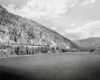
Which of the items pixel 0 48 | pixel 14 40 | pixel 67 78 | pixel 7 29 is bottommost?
pixel 67 78

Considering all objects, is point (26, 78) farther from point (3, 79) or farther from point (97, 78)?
point (97, 78)

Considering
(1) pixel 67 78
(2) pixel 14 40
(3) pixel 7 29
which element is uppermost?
(3) pixel 7 29

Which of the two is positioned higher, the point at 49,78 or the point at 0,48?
the point at 0,48

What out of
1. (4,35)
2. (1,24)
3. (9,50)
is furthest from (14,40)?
(9,50)

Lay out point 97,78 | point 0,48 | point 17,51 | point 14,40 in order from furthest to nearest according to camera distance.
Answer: point 14,40, point 17,51, point 0,48, point 97,78

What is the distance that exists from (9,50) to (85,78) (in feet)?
404

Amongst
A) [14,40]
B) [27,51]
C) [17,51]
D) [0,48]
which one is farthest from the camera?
[14,40]

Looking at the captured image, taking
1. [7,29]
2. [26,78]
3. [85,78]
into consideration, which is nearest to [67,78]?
[85,78]

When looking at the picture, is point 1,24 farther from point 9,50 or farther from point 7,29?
point 9,50

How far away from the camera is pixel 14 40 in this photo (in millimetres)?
193875

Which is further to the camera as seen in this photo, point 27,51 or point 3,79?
point 27,51

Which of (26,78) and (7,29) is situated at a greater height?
(7,29)

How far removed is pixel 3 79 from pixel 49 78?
13115 mm

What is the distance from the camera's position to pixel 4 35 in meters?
182
